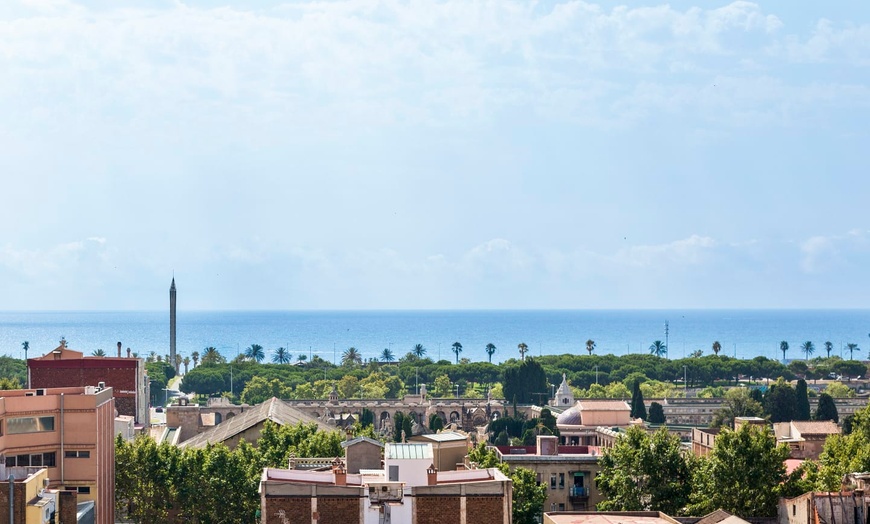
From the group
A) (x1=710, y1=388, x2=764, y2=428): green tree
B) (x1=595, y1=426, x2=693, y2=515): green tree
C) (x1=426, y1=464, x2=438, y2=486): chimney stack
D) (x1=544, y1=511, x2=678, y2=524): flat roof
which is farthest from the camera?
(x1=710, y1=388, x2=764, y2=428): green tree

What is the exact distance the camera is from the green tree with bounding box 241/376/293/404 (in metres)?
168

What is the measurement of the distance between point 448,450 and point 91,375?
45021 mm

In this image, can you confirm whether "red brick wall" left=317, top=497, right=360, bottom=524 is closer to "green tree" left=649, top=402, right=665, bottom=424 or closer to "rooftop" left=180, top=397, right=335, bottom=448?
"rooftop" left=180, top=397, right=335, bottom=448

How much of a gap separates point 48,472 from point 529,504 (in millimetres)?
19730

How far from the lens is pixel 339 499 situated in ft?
131

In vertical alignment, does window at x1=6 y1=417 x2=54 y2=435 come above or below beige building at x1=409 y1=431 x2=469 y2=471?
above

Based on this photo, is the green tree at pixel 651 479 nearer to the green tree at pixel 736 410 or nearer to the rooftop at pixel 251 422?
the rooftop at pixel 251 422

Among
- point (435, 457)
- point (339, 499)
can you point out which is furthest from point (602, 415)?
point (339, 499)

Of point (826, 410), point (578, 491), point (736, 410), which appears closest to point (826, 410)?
point (826, 410)

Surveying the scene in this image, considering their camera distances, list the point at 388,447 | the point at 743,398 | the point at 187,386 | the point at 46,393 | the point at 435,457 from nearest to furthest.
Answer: the point at 388,447 → the point at 435,457 → the point at 46,393 → the point at 743,398 → the point at 187,386

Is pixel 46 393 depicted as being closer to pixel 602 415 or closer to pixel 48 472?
pixel 48 472

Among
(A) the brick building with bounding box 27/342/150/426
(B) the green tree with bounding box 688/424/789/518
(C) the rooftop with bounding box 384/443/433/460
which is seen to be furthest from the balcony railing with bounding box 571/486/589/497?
(A) the brick building with bounding box 27/342/150/426

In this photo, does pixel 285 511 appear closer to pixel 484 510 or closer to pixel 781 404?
pixel 484 510

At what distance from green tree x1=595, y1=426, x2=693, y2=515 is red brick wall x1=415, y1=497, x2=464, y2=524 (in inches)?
763
